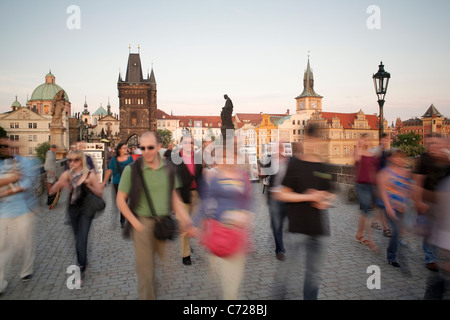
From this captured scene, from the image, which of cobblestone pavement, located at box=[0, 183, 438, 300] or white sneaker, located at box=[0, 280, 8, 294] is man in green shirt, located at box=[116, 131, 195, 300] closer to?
cobblestone pavement, located at box=[0, 183, 438, 300]

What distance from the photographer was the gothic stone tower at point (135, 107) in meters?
90.6

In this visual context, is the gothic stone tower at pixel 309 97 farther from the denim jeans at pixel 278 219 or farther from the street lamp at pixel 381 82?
the denim jeans at pixel 278 219

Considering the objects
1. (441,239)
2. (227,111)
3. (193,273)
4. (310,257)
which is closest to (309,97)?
(227,111)

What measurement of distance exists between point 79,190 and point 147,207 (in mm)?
1949

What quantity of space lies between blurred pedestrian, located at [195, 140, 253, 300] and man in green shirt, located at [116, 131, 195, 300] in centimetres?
38

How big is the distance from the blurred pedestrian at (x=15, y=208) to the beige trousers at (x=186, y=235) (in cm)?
201

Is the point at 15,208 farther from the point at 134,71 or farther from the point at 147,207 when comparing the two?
the point at 134,71

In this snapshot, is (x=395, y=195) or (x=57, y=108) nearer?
(x=395, y=195)

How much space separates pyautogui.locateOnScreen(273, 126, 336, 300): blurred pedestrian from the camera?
340 cm

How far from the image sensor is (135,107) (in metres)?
92.1

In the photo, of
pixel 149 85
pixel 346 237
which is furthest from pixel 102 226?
pixel 149 85

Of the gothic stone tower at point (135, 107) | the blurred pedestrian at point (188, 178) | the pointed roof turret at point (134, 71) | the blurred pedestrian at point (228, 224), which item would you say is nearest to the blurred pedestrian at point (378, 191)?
the blurred pedestrian at point (188, 178)

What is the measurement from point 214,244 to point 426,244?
3.39 metres

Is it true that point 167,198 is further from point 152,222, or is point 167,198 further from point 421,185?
point 421,185
